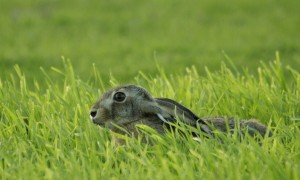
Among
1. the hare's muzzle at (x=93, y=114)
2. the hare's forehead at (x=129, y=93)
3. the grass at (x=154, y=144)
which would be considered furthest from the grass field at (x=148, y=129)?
the hare's forehead at (x=129, y=93)

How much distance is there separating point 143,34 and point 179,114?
33.9 ft

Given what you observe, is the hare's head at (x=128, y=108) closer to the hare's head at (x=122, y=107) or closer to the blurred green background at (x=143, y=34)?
the hare's head at (x=122, y=107)

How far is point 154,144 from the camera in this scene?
5.66 meters

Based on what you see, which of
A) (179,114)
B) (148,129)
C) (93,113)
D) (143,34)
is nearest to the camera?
(148,129)

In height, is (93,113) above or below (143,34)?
above

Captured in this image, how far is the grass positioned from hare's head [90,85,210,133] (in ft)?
0.47

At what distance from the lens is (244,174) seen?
193 inches

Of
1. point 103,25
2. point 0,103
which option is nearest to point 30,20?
point 103,25

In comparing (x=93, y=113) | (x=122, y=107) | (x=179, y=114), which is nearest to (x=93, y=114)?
(x=93, y=113)

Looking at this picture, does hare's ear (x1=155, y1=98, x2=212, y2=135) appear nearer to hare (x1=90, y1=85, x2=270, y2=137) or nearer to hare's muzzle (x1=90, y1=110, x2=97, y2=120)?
hare (x1=90, y1=85, x2=270, y2=137)

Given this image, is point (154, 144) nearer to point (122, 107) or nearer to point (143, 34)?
point (122, 107)

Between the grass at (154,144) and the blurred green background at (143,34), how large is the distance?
457 cm

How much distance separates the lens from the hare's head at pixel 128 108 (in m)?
5.86

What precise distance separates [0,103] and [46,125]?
97 centimetres
